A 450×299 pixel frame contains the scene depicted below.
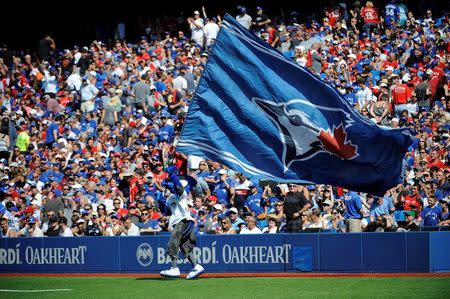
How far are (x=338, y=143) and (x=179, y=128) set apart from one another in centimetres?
1225

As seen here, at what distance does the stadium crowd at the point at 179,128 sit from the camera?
21.3 metres

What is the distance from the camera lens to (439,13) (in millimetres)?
29906

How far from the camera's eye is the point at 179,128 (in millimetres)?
27172

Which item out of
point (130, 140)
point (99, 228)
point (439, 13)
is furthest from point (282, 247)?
point (439, 13)

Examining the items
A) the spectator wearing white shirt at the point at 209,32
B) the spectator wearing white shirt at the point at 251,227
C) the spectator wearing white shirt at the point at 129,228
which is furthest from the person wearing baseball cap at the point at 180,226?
the spectator wearing white shirt at the point at 209,32

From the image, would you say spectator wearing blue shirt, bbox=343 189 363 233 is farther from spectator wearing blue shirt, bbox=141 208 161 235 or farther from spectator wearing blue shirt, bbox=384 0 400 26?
spectator wearing blue shirt, bbox=384 0 400 26

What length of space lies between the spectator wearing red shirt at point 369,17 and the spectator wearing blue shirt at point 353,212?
32.3 feet

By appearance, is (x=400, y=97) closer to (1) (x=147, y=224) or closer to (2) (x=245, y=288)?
(1) (x=147, y=224)

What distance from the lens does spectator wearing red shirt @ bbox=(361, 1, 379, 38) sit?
29.2 metres

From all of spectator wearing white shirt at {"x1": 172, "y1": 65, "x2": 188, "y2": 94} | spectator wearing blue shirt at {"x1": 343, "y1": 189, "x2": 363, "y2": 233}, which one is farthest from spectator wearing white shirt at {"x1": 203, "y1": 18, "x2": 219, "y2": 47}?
spectator wearing blue shirt at {"x1": 343, "y1": 189, "x2": 363, "y2": 233}

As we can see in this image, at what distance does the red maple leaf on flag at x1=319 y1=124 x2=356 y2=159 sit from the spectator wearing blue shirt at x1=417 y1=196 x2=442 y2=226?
5.06 metres

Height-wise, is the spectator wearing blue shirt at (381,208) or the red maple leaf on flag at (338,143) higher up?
the red maple leaf on flag at (338,143)

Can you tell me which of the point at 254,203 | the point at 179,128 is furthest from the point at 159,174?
the point at 254,203

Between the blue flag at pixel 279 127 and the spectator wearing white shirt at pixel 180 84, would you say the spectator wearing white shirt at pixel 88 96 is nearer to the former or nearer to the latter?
the spectator wearing white shirt at pixel 180 84
